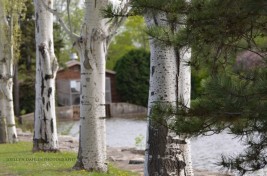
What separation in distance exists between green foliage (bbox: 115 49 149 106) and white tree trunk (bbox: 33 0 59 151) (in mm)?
33573

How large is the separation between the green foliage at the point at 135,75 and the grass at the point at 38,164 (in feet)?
107

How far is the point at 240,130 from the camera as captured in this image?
4.62 metres

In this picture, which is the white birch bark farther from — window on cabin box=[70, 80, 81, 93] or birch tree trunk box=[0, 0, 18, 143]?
window on cabin box=[70, 80, 81, 93]

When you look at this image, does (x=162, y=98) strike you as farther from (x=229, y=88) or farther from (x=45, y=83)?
(x=45, y=83)

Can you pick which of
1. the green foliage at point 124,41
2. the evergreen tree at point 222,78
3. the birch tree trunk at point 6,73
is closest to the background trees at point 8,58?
the birch tree trunk at point 6,73

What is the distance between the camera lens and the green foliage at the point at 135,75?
157ft

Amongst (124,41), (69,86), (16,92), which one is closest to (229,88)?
(16,92)

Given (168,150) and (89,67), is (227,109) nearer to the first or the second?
(168,150)

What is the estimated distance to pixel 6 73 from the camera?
17594 mm

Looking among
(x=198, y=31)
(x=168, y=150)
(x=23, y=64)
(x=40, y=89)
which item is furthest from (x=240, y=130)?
(x=23, y=64)

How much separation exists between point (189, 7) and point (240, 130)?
45.6 inches

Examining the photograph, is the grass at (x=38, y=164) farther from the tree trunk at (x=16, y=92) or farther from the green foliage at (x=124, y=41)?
the green foliage at (x=124, y=41)

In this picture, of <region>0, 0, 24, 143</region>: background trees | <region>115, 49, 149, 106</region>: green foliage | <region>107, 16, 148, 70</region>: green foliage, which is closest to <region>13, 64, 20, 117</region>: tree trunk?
<region>115, 49, 149, 106</region>: green foliage

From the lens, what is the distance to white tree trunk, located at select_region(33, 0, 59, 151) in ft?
45.5
